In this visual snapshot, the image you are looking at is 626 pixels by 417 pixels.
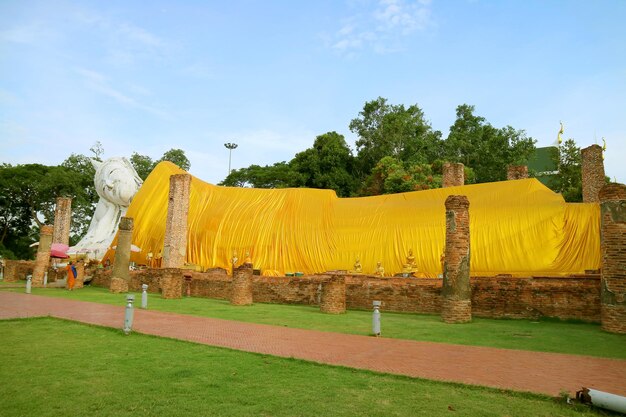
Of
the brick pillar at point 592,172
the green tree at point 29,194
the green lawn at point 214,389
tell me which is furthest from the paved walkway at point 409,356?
the green tree at point 29,194

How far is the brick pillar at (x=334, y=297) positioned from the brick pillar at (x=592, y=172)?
11.5 m

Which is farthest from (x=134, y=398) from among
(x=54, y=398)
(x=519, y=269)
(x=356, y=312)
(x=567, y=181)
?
(x=567, y=181)

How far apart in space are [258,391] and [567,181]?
26.2m

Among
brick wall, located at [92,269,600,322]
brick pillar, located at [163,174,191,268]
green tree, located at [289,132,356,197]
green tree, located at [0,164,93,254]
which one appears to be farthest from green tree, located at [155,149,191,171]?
brick wall, located at [92,269,600,322]

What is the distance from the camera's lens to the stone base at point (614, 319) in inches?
324

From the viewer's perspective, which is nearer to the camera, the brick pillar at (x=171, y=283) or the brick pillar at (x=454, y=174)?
the brick pillar at (x=171, y=283)

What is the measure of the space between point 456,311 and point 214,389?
6530 mm

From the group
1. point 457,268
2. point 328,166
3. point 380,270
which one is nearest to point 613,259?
point 457,268

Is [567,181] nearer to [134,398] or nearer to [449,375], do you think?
[449,375]

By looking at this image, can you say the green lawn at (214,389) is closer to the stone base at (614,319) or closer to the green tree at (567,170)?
the stone base at (614,319)

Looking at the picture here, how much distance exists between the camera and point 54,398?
13.0 ft

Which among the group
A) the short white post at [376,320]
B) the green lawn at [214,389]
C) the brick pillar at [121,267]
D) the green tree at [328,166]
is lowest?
the green lawn at [214,389]

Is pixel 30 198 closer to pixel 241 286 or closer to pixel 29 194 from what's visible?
pixel 29 194

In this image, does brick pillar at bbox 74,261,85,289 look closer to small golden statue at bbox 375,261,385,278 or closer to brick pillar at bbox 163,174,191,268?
brick pillar at bbox 163,174,191,268
